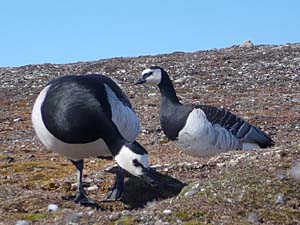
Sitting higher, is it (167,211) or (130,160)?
(130,160)

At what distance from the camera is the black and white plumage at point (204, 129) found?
12.4 metres

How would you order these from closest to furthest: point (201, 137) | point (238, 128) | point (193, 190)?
point (193, 190)
point (201, 137)
point (238, 128)

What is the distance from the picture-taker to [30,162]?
13.9 meters

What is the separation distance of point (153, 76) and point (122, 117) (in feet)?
14.6

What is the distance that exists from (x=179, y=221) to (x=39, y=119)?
10.2 ft

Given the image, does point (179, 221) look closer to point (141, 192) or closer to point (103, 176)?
point (141, 192)

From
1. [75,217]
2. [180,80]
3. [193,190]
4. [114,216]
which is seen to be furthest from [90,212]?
[180,80]

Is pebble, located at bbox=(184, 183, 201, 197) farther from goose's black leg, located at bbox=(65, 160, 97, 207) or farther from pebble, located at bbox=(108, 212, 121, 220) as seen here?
goose's black leg, located at bbox=(65, 160, 97, 207)

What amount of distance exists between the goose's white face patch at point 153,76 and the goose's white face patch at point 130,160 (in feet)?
20.2

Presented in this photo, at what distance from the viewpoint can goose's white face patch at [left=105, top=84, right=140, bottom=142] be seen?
9508mm

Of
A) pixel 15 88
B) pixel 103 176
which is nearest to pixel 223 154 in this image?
pixel 103 176

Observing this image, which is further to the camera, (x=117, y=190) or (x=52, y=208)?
(x=117, y=190)

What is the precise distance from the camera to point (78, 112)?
8914mm

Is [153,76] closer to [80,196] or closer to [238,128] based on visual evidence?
[238,128]
